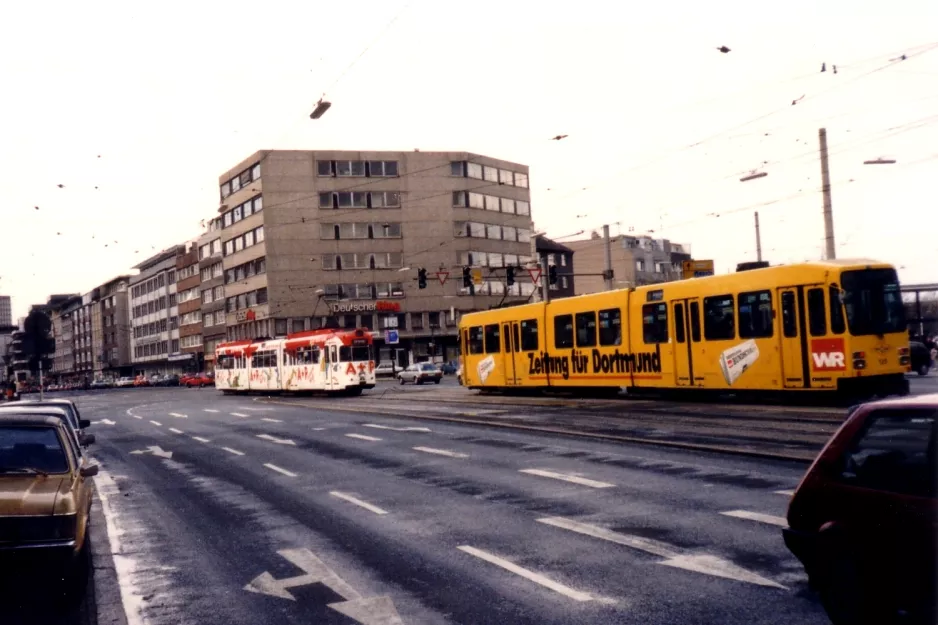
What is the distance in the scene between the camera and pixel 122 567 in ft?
31.4

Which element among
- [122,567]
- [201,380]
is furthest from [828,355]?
[201,380]

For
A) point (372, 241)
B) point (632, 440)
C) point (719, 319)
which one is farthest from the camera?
point (372, 241)

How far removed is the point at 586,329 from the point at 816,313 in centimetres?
979

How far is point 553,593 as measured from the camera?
7.52 meters

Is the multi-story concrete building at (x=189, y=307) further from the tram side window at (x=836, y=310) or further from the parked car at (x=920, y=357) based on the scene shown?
the tram side window at (x=836, y=310)

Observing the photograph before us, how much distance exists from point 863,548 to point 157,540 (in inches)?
308

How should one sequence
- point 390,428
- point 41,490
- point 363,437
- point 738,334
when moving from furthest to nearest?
point 738,334 < point 390,428 < point 363,437 < point 41,490

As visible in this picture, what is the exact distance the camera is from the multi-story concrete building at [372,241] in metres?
89.8

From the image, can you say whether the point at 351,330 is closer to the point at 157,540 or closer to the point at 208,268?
the point at 157,540

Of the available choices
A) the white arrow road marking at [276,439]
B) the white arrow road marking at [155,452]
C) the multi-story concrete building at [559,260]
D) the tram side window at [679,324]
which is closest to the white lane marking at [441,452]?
the white arrow road marking at [276,439]

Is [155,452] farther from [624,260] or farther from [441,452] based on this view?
[624,260]

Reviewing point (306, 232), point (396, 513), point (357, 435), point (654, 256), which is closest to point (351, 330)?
point (357, 435)

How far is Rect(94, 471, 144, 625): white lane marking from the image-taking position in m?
7.81

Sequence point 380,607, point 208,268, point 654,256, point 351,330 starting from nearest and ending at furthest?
1. point 380,607
2. point 351,330
3. point 208,268
4. point 654,256
